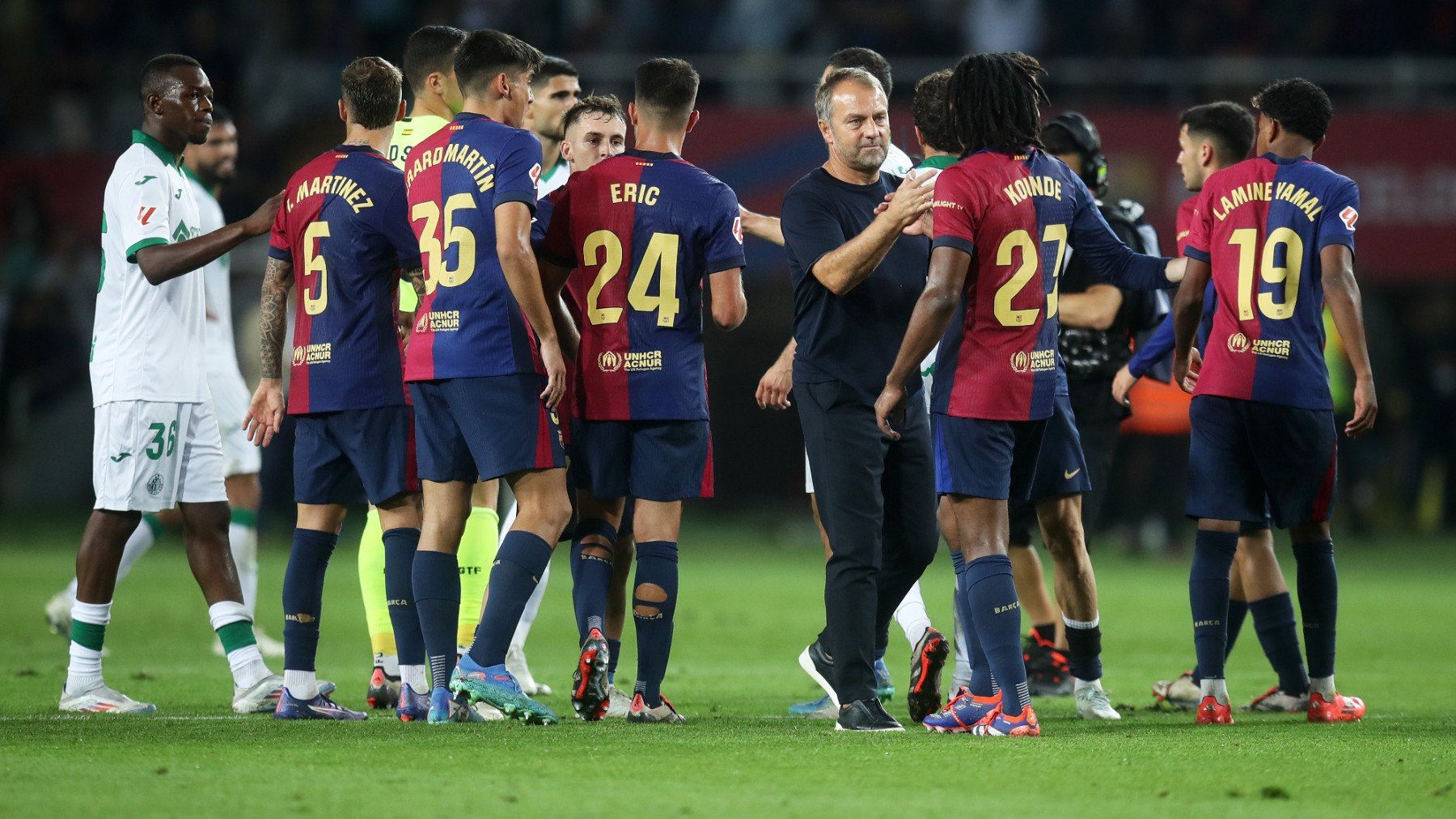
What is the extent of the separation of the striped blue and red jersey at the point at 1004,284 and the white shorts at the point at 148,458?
3.03 meters

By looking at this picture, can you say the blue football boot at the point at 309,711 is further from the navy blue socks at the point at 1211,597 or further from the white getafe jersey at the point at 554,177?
the navy blue socks at the point at 1211,597

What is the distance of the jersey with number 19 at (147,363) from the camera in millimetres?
6816

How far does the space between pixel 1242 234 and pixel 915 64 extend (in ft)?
38.8

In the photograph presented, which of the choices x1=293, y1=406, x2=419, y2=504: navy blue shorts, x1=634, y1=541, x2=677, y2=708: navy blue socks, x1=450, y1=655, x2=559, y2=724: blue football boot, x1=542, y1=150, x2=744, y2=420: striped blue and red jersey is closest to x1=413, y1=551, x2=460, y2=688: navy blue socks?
x1=450, y1=655, x2=559, y2=724: blue football boot

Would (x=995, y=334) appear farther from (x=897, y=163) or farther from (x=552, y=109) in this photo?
(x=552, y=109)

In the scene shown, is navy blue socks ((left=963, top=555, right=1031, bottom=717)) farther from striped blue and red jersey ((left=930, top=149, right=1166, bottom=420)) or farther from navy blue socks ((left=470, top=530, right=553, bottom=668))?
navy blue socks ((left=470, top=530, right=553, bottom=668))

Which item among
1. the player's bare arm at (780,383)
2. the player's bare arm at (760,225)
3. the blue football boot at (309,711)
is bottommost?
the blue football boot at (309,711)

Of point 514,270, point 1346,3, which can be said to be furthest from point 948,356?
point 1346,3

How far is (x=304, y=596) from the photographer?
6602 millimetres

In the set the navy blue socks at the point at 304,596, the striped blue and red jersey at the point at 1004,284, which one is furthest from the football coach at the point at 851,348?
the navy blue socks at the point at 304,596

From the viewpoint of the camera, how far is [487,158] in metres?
6.16

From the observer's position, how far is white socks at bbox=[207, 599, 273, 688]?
679cm

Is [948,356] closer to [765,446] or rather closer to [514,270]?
[514,270]

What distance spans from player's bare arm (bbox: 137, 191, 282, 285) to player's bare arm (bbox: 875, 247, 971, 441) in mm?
2449
